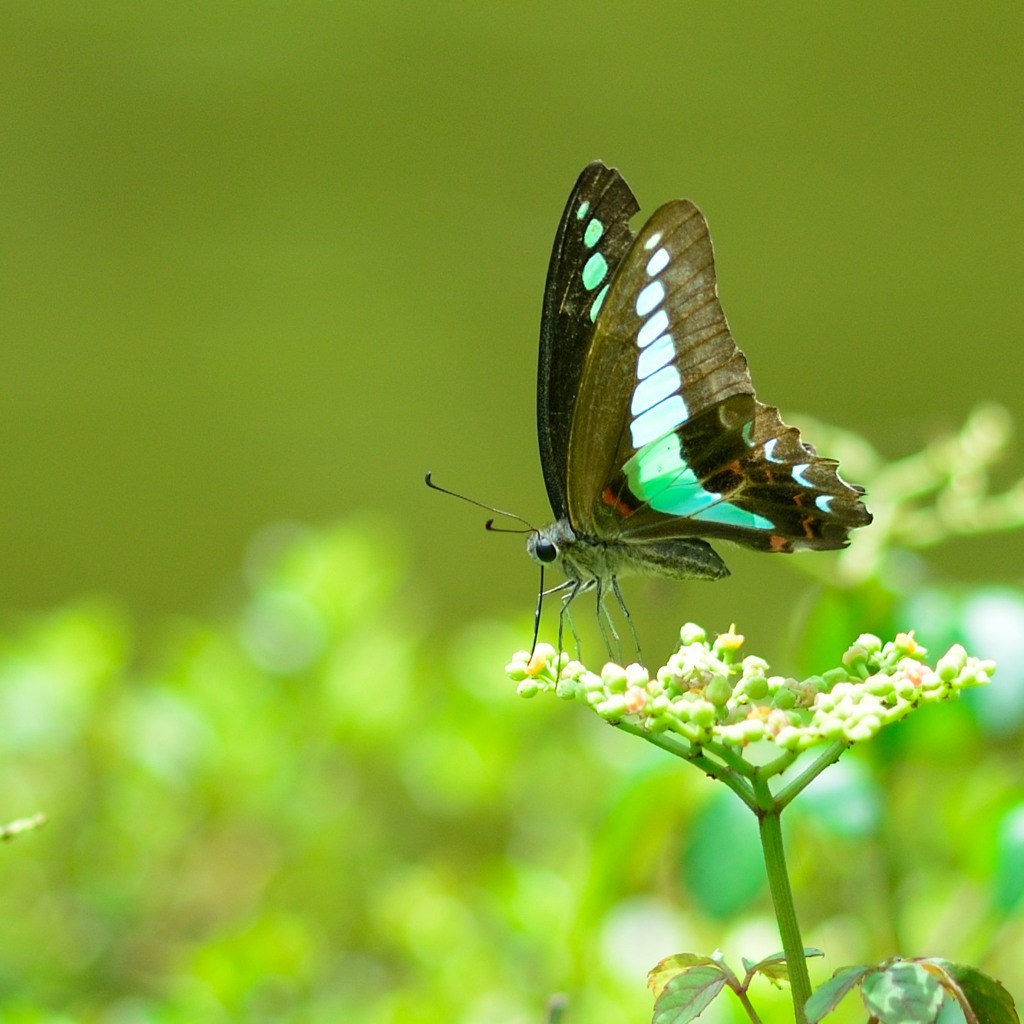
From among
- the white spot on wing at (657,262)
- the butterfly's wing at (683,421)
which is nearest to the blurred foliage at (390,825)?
the butterfly's wing at (683,421)

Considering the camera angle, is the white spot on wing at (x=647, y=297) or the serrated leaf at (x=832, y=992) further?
the white spot on wing at (x=647, y=297)

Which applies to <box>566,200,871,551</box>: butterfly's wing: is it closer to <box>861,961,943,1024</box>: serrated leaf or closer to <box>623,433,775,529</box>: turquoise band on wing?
<box>623,433,775,529</box>: turquoise band on wing

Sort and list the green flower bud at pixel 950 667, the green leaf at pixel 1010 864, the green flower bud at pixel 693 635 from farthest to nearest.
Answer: the green leaf at pixel 1010 864
the green flower bud at pixel 693 635
the green flower bud at pixel 950 667

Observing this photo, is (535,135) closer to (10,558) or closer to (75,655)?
(10,558)

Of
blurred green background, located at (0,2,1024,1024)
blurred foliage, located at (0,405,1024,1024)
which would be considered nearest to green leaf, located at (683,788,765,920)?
blurred foliage, located at (0,405,1024,1024)

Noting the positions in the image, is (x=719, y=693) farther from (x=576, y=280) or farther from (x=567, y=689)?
(x=576, y=280)

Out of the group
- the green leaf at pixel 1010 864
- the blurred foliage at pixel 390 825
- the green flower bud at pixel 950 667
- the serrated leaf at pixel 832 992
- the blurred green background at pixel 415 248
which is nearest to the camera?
the serrated leaf at pixel 832 992

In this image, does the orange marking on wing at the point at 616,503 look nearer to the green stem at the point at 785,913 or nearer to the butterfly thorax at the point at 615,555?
the butterfly thorax at the point at 615,555
